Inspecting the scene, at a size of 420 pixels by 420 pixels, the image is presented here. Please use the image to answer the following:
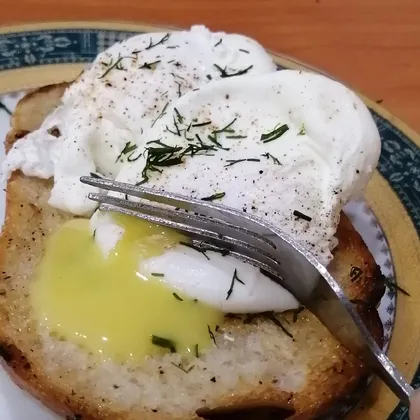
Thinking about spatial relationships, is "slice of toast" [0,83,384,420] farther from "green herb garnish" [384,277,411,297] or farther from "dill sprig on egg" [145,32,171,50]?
"dill sprig on egg" [145,32,171,50]

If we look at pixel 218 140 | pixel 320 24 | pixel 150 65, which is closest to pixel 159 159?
pixel 218 140

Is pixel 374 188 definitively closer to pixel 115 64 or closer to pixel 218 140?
pixel 218 140

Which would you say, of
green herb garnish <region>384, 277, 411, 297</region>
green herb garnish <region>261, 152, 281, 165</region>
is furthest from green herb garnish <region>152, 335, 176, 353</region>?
green herb garnish <region>384, 277, 411, 297</region>

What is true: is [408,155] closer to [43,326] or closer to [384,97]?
[384,97]

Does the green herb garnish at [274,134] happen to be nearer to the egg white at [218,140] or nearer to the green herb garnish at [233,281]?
the egg white at [218,140]

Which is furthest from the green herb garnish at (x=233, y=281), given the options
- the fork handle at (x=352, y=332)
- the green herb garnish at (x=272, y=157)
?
the green herb garnish at (x=272, y=157)

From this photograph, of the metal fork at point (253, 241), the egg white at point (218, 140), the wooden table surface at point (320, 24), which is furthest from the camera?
the wooden table surface at point (320, 24)

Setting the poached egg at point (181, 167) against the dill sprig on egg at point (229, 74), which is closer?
the poached egg at point (181, 167)

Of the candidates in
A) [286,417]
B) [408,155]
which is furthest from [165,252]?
[408,155]
